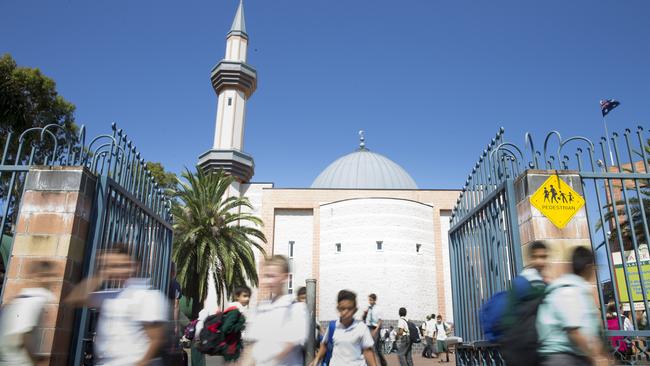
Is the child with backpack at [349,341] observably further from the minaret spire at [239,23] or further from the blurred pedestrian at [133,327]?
the minaret spire at [239,23]

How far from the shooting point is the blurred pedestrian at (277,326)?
370 centimetres

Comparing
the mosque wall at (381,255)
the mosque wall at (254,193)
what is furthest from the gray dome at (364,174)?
the mosque wall at (254,193)

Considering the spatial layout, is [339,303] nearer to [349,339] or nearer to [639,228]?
[349,339]

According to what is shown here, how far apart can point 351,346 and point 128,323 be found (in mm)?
2115

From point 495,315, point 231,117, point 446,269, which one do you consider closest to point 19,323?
point 495,315

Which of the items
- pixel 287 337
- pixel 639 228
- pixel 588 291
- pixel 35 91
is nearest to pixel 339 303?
pixel 287 337

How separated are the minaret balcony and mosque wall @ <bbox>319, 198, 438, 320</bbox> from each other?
1008 cm

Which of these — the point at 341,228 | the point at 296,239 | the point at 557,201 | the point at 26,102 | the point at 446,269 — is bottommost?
the point at 557,201

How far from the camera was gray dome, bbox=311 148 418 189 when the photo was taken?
3897 cm

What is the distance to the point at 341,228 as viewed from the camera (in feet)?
101

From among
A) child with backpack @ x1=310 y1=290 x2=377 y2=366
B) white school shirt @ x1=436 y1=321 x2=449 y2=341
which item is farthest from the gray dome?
child with backpack @ x1=310 y1=290 x2=377 y2=366

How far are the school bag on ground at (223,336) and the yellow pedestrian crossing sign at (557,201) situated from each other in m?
3.68

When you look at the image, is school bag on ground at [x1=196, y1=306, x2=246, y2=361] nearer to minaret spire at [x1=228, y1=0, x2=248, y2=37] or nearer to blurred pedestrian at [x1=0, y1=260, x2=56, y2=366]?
blurred pedestrian at [x1=0, y1=260, x2=56, y2=366]

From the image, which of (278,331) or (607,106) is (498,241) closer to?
(278,331)
